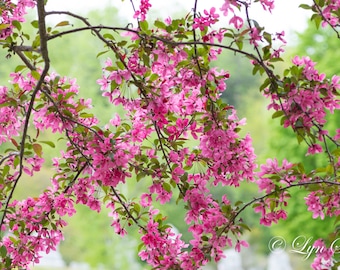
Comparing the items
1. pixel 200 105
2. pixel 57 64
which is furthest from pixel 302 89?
pixel 57 64

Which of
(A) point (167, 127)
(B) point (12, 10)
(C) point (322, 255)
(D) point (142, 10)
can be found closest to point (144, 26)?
(D) point (142, 10)

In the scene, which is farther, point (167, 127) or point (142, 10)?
point (167, 127)

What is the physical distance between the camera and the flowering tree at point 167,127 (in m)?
1.92

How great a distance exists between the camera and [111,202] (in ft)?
7.66

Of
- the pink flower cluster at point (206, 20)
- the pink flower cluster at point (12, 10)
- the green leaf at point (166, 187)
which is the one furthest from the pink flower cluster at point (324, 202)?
the pink flower cluster at point (12, 10)

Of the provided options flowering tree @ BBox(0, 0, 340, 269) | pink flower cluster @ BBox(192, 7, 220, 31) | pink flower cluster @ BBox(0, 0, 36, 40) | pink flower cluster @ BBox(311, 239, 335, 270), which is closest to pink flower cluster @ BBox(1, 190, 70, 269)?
flowering tree @ BBox(0, 0, 340, 269)

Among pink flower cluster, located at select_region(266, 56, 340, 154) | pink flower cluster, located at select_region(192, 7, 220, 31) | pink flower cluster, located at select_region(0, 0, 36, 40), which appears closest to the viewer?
pink flower cluster, located at select_region(266, 56, 340, 154)

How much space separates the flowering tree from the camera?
75.4 inches

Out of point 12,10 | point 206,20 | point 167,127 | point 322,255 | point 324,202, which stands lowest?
point 322,255

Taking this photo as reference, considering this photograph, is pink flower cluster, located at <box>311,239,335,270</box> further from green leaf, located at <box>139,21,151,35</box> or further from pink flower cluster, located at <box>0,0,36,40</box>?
pink flower cluster, located at <box>0,0,36,40</box>

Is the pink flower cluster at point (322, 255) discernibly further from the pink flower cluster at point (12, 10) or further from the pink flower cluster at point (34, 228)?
the pink flower cluster at point (12, 10)

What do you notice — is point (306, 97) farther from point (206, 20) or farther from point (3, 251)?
point (3, 251)

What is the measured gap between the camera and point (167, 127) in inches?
87.1

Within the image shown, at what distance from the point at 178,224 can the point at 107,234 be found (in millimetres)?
2175
